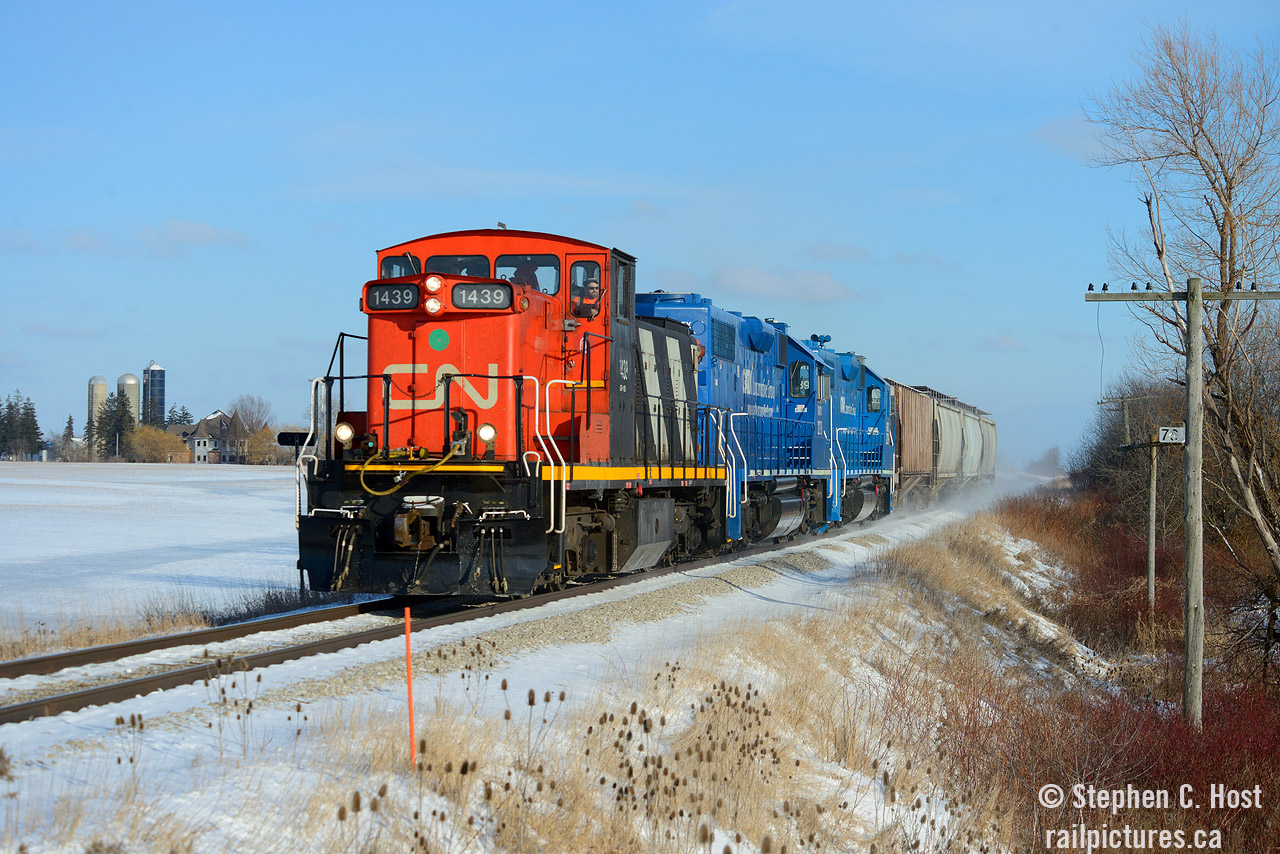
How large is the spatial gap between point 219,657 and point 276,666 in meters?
0.80

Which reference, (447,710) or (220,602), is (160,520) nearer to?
(220,602)

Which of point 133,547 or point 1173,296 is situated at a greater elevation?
point 1173,296

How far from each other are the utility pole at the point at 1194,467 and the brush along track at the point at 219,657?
6.71 meters

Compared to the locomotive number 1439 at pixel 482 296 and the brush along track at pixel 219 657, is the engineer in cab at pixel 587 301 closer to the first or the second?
the locomotive number 1439 at pixel 482 296

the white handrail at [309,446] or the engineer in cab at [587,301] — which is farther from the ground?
the engineer in cab at [587,301]

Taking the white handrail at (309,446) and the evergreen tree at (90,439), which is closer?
the white handrail at (309,446)

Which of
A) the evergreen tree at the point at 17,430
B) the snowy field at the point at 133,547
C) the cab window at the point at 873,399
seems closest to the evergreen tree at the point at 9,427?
the evergreen tree at the point at 17,430

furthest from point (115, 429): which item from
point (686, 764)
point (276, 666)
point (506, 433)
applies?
point (686, 764)

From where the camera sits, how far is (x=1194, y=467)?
1092 centimetres

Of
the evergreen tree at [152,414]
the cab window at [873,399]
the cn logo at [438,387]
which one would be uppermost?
the evergreen tree at [152,414]

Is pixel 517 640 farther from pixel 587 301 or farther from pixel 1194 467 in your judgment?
pixel 1194 467

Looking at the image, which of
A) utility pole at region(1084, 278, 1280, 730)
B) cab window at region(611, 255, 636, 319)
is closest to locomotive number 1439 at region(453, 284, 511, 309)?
cab window at region(611, 255, 636, 319)

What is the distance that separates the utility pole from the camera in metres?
10.8

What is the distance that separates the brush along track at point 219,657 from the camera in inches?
256
